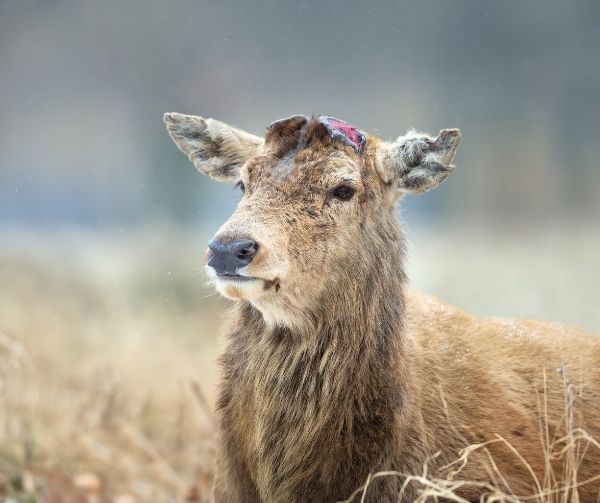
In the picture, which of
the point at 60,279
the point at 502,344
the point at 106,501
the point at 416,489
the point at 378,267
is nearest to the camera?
the point at 416,489

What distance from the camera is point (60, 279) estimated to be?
484 inches

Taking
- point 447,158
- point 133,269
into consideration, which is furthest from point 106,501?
point 133,269

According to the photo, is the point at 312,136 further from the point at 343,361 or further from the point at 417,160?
the point at 343,361

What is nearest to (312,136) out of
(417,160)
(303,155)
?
(303,155)

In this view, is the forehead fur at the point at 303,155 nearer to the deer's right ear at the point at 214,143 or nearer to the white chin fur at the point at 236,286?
the deer's right ear at the point at 214,143

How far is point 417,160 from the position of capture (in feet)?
15.1

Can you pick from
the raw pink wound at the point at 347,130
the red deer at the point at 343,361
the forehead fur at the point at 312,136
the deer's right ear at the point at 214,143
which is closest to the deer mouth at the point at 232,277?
the red deer at the point at 343,361

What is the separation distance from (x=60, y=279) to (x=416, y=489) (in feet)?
29.8

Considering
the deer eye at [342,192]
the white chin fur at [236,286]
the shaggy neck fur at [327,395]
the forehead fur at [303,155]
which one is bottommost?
the shaggy neck fur at [327,395]

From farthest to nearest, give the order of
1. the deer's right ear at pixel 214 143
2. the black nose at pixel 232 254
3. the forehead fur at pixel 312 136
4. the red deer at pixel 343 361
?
1. the deer's right ear at pixel 214 143
2. the forehead fur at pixel 312 136
3. the red deer at pixel 343 361
4. the black nose at pixel 232 254

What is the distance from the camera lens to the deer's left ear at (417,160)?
4.56m

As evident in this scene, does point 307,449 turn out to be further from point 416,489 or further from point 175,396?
point 175,396

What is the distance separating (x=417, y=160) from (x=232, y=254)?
4.27 ft

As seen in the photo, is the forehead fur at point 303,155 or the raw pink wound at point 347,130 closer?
the forehead fur at point 303,155
